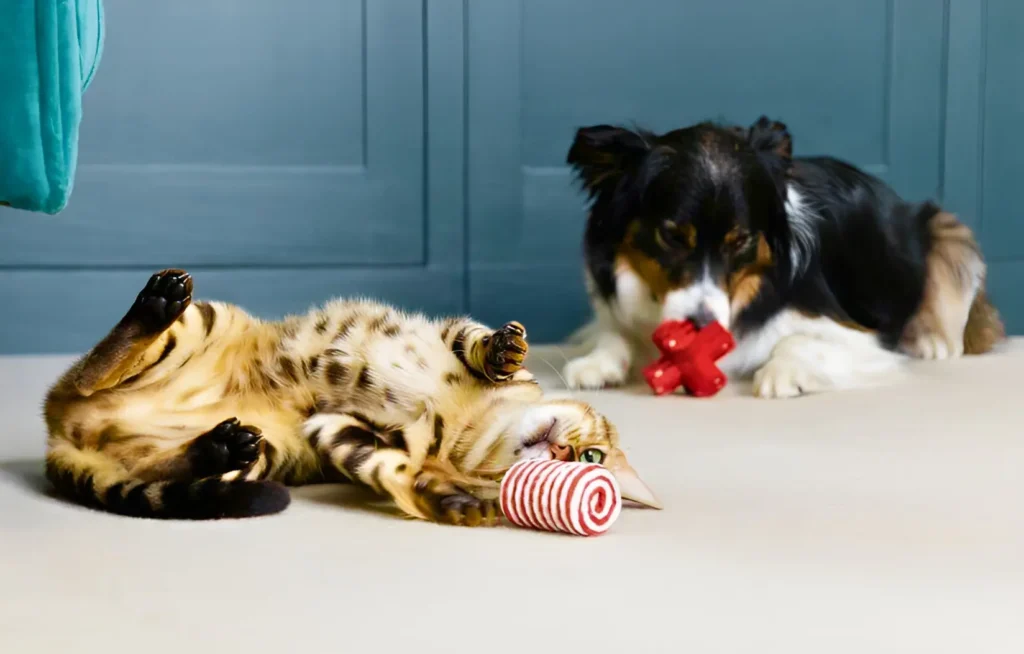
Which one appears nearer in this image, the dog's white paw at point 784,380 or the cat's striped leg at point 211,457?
the cat's striped leg at point 211,457

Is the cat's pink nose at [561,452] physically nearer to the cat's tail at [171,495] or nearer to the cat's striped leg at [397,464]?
the cat's striped leg at [397,464]

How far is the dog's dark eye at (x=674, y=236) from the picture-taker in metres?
2.46

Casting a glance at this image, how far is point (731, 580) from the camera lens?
1.13 metres

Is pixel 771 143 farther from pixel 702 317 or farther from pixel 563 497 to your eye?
pixel 563 497

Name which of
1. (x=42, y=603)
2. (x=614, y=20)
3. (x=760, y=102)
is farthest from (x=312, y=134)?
(x=42, y=603)

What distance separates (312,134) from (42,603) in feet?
7.73

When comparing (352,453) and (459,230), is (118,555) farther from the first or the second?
(459,230)

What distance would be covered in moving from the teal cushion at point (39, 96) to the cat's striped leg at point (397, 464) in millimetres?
437

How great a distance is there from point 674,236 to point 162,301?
1395 millimetres

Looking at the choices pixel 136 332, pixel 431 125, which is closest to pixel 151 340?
pixel 136 332

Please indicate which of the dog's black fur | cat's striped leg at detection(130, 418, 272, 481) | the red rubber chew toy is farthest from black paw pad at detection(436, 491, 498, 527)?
the dog's black fur

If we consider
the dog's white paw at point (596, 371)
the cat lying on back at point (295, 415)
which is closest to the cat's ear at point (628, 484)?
the cat lying on back at point (295, 415)

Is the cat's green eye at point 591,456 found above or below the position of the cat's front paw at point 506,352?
below

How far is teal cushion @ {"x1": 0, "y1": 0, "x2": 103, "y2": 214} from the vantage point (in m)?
1.14
